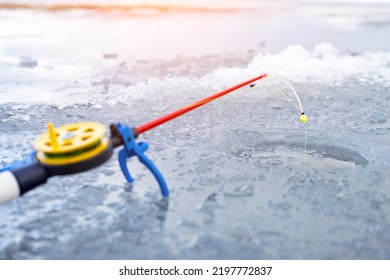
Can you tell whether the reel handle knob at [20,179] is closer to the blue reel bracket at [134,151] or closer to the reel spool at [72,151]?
the reel spool at [72,151]

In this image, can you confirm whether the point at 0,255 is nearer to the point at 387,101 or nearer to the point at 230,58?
the point at 387,101

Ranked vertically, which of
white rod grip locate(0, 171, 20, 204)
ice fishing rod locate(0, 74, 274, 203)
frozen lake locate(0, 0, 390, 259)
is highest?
ice fishing rod locate(0, 74, 274, 203)

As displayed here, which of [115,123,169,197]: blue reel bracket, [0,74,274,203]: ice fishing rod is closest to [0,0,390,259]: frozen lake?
[115,123,169,197]: blue reel bracket

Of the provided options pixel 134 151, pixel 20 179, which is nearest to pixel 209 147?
pixel 134 151

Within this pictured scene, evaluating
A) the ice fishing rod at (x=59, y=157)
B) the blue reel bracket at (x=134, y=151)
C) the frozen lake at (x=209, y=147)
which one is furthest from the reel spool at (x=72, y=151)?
the frozen lake at (x=209, y=147)

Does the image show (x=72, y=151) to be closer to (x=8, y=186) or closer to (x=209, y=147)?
(x=8, y=186)

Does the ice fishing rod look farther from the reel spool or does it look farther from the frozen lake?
the frozen lake
